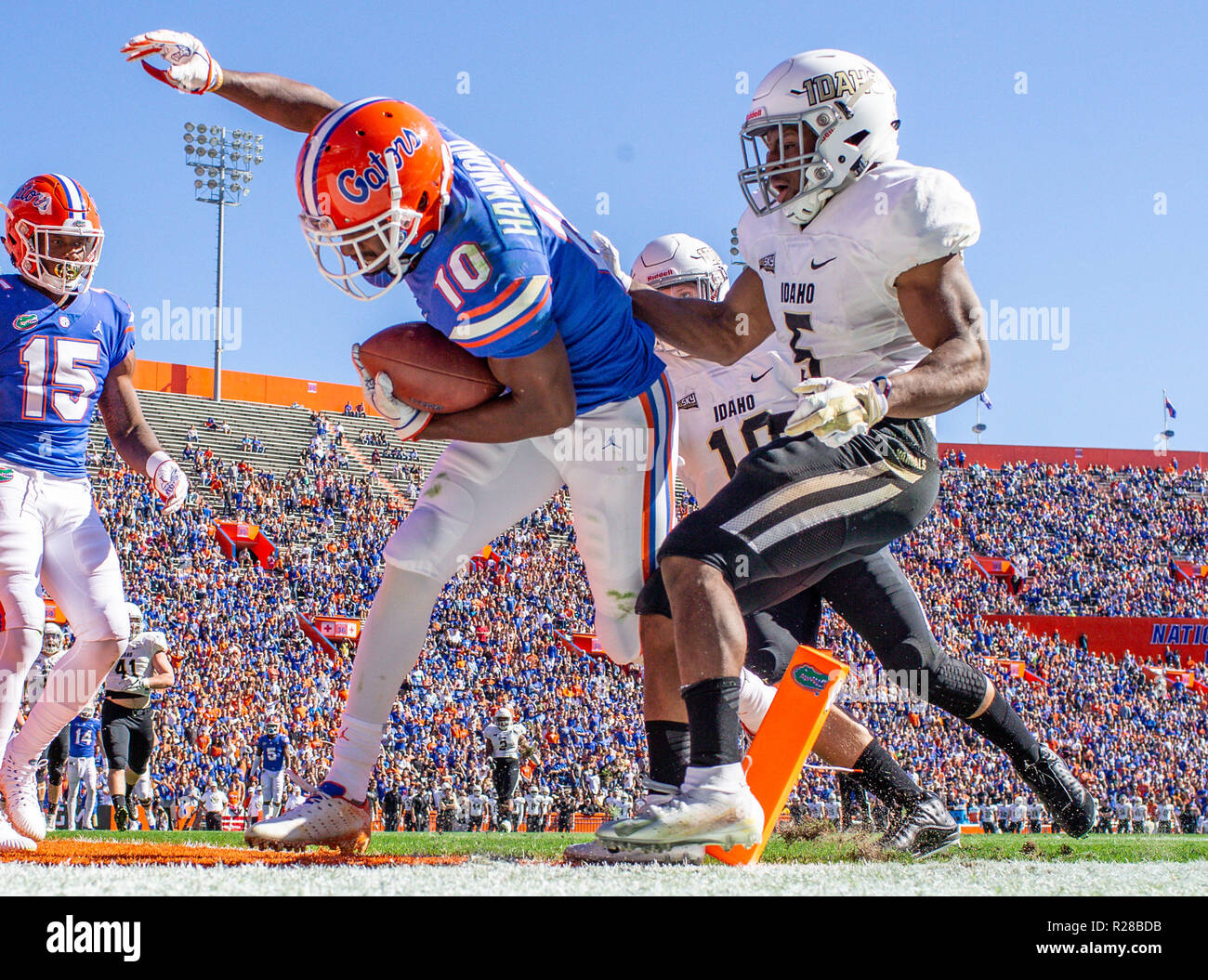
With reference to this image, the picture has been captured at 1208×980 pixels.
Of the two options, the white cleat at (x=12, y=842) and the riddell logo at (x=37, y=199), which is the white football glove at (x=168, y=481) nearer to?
the riddell logo at (x=37, y=199)

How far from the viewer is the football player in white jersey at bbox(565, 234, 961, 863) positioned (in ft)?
12.1

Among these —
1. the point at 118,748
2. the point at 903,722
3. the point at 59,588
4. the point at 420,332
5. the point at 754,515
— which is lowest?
the point at 903,722

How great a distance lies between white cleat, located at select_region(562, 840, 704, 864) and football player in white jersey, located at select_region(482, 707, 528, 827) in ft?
33.1

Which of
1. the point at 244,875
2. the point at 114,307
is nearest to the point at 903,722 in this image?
the point at 114,307

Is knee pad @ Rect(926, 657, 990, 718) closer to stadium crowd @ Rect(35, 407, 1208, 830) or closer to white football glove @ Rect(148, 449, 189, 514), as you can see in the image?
white football glove @ Rect(148, 449, 189, 514)

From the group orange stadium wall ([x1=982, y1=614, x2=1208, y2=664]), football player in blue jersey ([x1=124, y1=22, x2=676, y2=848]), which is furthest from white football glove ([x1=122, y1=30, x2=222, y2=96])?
orange stadium wall ([x1=982, y1=614, x2=1208, y2=664])

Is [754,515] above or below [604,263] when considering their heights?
below

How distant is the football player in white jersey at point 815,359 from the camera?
311 cm

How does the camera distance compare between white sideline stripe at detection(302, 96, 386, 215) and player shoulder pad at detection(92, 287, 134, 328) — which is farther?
player shoulder pad at detection(92, 287, 134, 328)

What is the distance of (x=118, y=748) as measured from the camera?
9148 mm

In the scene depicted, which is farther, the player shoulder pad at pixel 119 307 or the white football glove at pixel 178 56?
the player shoulder pad at pixel 119 307
